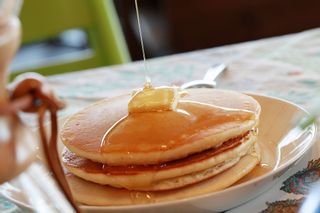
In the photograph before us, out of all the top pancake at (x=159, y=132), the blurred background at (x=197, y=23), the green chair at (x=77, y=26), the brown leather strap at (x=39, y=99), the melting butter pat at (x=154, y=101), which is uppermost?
the brown leather strap at (x=39, y=99)

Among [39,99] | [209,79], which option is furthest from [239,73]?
[39,99]

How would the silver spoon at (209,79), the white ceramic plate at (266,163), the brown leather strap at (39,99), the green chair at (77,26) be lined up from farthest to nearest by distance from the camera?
the green chair at (77,26) → the silver spoon at (209,79) → the white ceramic plate at (266,163) → the brown leather strap at (39,99)

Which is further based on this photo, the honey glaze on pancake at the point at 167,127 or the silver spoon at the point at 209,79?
the silver spoon at the point at 209,79

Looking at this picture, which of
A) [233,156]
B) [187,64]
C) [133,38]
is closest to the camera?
[233,156]

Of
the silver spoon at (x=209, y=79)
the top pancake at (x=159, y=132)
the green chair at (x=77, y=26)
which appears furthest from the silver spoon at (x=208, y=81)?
the green chair at (x=77, y=26)

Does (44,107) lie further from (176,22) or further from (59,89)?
(176,22)

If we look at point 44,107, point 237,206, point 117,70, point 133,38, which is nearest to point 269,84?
point 117,70

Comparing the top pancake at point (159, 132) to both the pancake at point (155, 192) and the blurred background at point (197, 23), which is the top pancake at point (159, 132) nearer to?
the pancake at point (155, 192)

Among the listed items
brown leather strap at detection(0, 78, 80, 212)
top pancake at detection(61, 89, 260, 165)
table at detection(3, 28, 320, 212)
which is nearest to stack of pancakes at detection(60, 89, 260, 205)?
top pancake at detection(61, 89, 260, 165)
